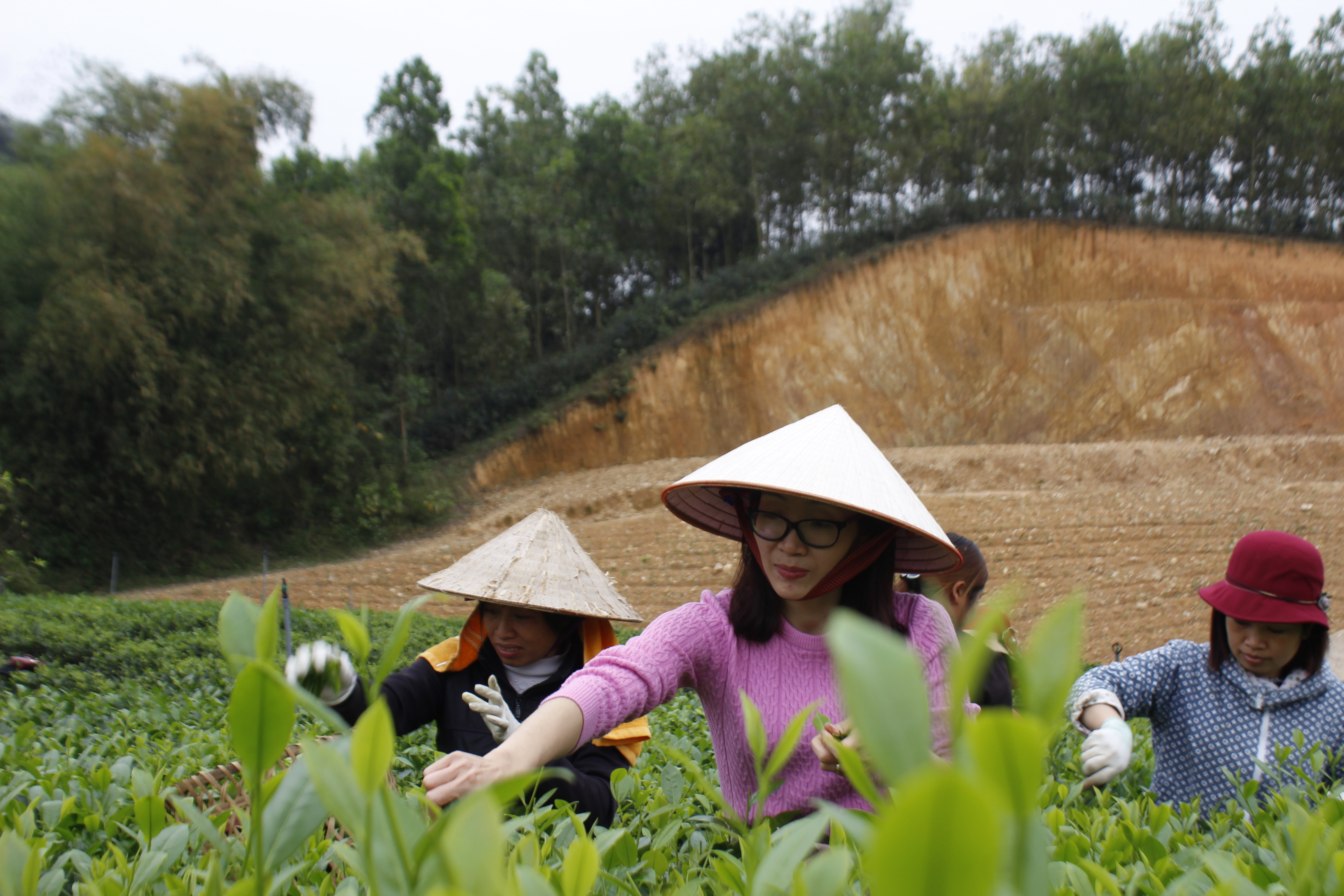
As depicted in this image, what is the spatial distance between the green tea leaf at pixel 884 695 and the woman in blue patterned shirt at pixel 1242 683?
6.00 feet

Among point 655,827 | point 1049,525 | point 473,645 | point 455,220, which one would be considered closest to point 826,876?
point 655,827

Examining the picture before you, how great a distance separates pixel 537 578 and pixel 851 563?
92 cm

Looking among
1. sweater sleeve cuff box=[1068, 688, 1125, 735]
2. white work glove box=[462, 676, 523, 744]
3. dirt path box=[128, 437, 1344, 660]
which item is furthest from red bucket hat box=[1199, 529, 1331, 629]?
dirt path box=[128, 437, 1344, 660]

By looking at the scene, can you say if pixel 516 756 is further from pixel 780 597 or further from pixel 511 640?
pixel 511 640

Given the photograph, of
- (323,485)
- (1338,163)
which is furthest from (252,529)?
(1338,163)

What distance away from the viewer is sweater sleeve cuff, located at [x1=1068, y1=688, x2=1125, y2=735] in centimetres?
185

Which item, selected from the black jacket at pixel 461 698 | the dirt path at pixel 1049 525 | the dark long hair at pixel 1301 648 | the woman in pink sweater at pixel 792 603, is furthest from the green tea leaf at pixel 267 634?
the dirt path at pixel 1049 525

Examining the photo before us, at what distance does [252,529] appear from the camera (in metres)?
15.0

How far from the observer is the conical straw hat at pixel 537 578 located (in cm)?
225

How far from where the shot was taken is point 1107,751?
1.53 m

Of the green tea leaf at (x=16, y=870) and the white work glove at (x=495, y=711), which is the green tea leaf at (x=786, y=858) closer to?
the green tea leaf at (x=16, y=870)

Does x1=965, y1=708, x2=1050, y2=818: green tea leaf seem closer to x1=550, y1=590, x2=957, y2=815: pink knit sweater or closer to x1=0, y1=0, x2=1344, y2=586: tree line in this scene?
x1=550, y1=590, x2=957, y2=815: pink knit sweater

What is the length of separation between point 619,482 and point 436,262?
6.23 m

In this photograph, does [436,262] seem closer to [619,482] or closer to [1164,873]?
[619,482]
